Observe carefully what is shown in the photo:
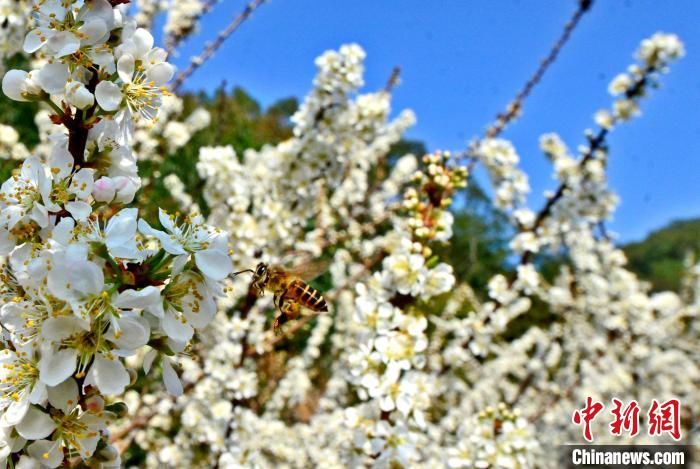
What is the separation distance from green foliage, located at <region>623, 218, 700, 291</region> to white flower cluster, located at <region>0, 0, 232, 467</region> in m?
35.3

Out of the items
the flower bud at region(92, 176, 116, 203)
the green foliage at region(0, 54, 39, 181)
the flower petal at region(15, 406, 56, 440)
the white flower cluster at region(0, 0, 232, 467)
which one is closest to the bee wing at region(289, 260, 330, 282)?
the white flower cluster at region(0, 0, 232, 467)

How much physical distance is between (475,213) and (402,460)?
2924 centimetres

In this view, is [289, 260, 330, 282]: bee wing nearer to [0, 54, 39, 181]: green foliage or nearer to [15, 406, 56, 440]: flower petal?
[15, 406, 56, 440]: flower petal

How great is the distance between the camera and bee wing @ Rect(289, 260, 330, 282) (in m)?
2.13

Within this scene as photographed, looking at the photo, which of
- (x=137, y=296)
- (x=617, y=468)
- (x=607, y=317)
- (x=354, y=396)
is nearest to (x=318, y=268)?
(x=137, y=296)

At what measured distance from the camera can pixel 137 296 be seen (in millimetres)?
1157

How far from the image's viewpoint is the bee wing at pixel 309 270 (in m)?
2.13

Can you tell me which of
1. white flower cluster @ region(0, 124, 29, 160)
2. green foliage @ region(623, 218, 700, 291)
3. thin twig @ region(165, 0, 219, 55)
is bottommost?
white flower cluster @ region(0, 124, 29, 160)

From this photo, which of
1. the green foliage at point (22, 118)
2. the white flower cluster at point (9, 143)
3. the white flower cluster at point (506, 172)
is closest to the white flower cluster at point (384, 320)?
the white flower cluster at point (506, 172)

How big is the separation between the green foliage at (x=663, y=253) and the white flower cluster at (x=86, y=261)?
35.3 metres

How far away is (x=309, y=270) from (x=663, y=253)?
56937 millimetres

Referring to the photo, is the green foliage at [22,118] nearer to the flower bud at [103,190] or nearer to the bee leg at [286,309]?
the bee leg at [286,309]

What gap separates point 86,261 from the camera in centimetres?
112

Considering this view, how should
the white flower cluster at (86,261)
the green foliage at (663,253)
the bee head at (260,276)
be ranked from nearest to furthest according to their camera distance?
1. the white flower cluster at (86,261)
2. the bee head at (260,276)
3. the green foliage at (663,253)
